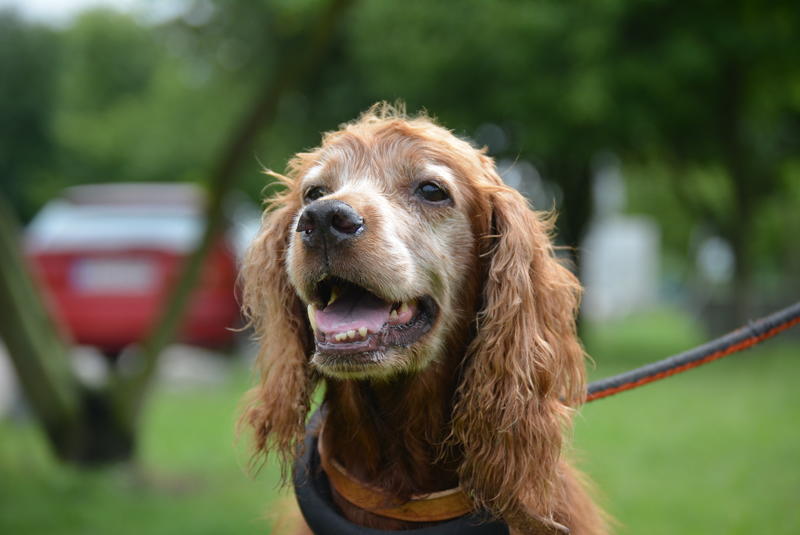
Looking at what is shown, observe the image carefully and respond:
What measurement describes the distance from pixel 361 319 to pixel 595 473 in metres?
4.01

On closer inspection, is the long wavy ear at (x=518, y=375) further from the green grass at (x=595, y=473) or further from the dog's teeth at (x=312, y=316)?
the green grass at (x=595, y=473)

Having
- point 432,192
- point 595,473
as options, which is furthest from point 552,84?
point 432,192

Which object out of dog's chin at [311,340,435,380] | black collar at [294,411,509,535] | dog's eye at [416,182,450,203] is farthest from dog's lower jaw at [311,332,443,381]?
dog's eye at [416,182,450,203]

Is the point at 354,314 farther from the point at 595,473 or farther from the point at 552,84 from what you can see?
the point at 552,84

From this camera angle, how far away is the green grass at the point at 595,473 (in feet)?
16.6

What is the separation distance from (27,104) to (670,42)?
3625cm

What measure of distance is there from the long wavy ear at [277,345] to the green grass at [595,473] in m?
0.33

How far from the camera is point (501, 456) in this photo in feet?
8.64

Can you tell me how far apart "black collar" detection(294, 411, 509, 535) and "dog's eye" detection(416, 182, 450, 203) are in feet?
3.17

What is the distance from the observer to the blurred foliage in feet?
39.8

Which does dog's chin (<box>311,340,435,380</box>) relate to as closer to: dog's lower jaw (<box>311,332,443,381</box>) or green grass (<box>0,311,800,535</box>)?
dog's lower jaw (<box>311,332,443,381</box>)

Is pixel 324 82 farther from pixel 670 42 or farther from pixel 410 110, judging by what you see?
pixel 670 42

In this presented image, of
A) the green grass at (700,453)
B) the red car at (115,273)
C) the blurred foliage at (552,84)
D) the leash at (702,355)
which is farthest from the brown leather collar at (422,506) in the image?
the red car at (115,273)

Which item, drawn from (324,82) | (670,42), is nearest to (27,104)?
(324,82)
